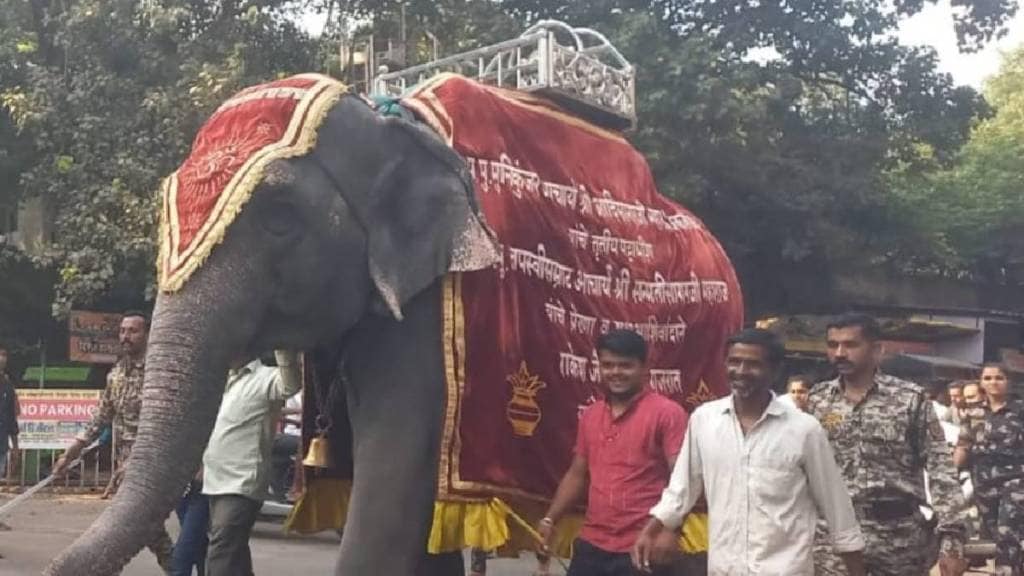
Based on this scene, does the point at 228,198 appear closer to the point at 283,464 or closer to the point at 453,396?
the point at 453,396

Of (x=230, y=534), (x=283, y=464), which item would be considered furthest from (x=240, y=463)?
(x=283, y=464)

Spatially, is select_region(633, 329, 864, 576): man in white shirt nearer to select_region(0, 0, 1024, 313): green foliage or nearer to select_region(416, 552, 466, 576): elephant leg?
select_region(416, 552, 466, 576): elephant leg

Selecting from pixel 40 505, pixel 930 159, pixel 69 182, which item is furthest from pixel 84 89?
pixel 930 159

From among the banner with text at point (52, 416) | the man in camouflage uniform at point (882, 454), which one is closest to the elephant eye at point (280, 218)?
the man in camouflage uniform at point (882, 454)

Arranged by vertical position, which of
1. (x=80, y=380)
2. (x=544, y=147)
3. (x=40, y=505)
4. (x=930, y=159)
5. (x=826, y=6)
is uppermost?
(x=826, y=6)

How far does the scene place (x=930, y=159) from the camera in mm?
17969

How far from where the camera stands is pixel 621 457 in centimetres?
493

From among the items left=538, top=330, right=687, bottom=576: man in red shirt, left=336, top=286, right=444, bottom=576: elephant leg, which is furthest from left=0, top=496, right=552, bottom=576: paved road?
left=336, top=286, right=444, bottom=576: elephant leg

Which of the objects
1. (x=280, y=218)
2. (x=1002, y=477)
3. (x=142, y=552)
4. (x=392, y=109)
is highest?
(x=392, y=109)

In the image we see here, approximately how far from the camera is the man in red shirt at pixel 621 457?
4898 millimetres

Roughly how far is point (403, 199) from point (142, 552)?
5.61 m

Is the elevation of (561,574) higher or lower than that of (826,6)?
lower

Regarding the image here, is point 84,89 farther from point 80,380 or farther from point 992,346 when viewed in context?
point 992,346

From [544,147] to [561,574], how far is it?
14.4ft
